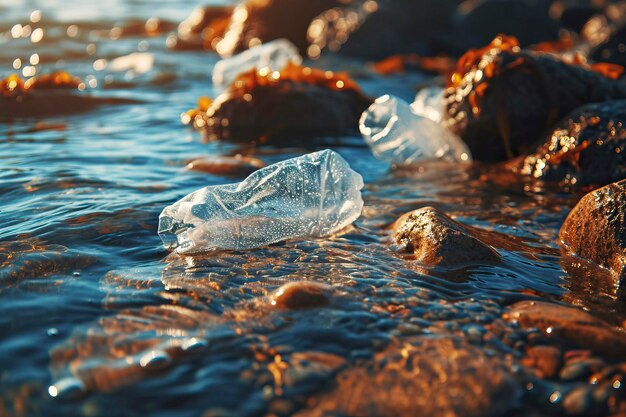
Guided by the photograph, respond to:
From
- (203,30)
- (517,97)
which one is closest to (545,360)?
(517,97)

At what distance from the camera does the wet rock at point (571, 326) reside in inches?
94.6

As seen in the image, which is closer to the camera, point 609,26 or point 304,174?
point 304,174

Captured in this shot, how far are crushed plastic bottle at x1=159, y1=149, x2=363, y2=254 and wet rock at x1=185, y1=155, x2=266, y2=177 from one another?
3.80 ft

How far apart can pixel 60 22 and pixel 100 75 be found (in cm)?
549

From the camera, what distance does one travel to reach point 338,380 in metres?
2.23

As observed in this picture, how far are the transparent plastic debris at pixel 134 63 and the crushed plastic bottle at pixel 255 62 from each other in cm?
125

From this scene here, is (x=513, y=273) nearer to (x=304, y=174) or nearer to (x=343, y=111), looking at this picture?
(x=304, y=174)

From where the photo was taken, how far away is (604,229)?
3.20 meters

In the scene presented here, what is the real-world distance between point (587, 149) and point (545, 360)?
2609mm

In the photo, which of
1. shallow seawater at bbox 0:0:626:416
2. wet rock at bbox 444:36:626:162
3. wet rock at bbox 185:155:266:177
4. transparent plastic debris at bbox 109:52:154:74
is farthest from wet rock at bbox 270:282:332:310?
transparent plastic debris at bbox 109:52:154:74

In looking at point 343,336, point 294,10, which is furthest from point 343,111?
point 294,10

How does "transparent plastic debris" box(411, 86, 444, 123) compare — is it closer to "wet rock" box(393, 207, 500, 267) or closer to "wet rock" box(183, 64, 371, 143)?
"wet rock" box(183, 64, 371, 143)

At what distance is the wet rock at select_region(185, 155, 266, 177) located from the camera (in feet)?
15.7

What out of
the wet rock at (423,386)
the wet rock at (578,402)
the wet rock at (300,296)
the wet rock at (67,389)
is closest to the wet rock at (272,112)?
the wet rock at (300,296)
